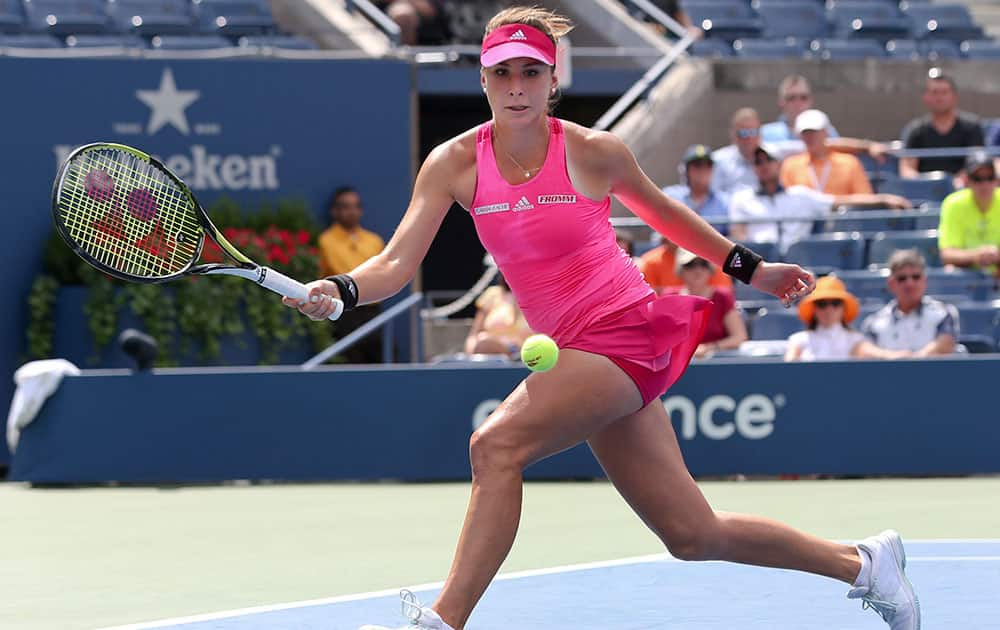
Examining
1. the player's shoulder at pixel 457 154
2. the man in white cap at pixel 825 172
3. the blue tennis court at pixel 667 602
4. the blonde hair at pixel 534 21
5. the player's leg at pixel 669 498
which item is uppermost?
the blonde hair at pixel 534 21

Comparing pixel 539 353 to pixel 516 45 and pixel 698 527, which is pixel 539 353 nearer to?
pixel 698 527

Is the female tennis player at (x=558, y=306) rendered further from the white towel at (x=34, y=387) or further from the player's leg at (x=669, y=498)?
the white towel at (x=34, y=387)

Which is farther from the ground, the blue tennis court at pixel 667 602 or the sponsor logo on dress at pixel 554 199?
the sponsor logo on dress at pixel 554 199

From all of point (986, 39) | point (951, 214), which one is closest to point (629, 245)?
point (951, 214)

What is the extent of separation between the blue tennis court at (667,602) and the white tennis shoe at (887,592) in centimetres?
33

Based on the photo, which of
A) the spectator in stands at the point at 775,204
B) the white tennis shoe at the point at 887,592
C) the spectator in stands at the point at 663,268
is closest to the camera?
the white tennis shoe at the point at 887,592

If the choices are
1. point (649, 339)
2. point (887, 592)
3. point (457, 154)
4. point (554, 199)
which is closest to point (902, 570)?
point (887, 592)

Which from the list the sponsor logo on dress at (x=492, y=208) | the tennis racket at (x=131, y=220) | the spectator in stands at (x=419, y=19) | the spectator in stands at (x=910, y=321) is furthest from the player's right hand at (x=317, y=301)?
the spectator in stands at (x=419, y=19)

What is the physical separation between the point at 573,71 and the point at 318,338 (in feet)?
16.3

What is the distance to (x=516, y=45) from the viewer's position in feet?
14.4

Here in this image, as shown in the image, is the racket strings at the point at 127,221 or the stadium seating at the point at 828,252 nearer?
the racket strings at the point at 127,221

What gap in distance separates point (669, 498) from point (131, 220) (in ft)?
5.30

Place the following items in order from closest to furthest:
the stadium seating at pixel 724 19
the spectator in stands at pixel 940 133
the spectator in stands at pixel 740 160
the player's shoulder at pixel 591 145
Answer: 1. the player's shoulder at pixel 591 145
2. the spectator in stands at pixel 740 160
3. the spectator in stands at pixel 940 133
4. the stadium seating at pixel 724 19

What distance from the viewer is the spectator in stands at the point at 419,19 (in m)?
15.7
